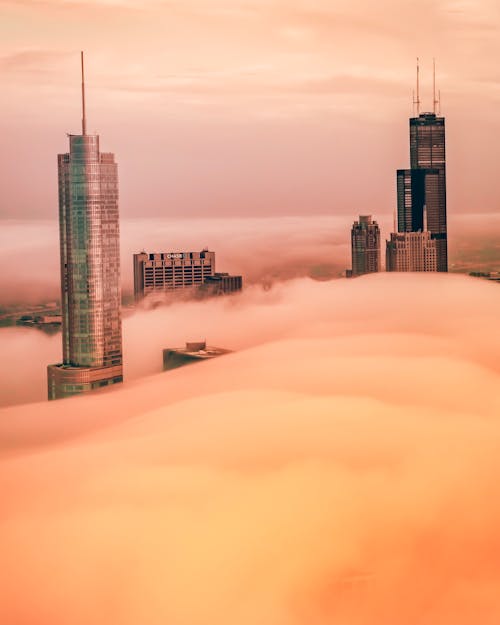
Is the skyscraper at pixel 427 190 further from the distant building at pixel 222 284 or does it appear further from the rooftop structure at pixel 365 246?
the distant building at pixel 222 284

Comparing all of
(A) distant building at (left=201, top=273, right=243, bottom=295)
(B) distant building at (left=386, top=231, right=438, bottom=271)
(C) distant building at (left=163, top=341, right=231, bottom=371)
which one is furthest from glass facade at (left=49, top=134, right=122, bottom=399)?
(B) distant building at (left=386, top=231, right=438, bottom=271)

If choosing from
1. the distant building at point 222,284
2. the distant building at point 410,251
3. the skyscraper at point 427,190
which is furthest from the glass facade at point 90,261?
the skyscraper at point 427,190

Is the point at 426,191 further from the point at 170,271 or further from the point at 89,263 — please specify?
the point at 89,263

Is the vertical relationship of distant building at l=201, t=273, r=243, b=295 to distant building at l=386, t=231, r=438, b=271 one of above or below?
below

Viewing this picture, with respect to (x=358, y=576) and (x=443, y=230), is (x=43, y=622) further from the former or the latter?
(x=443, y=230)

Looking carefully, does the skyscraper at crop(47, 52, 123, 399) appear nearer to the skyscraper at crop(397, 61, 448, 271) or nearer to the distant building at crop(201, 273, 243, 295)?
the distant building at crop(201, 273, 243, 295)

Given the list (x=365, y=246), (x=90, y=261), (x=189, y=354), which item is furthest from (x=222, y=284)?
(x=365, y=246)

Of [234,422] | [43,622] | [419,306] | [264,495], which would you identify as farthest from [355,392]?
[43,622]
